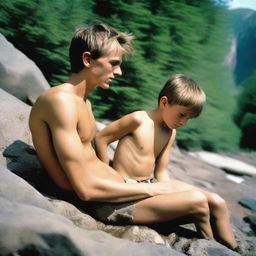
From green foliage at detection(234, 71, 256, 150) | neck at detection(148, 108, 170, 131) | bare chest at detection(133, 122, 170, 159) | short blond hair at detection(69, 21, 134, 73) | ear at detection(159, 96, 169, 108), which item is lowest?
green foliage at detection(234, 71, 256, 150)

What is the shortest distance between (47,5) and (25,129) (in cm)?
356

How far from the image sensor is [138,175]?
10.2ft

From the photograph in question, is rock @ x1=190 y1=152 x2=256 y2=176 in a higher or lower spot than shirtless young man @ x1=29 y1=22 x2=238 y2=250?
lower

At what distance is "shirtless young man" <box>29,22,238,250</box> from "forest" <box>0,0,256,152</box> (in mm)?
3894

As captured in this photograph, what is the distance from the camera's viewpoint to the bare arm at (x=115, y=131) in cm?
308

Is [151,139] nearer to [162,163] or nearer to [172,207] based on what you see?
[162,163]

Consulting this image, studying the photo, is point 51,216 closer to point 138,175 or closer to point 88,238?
point 88,238

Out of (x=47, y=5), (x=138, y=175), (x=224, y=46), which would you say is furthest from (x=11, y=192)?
(x=224, y=46)

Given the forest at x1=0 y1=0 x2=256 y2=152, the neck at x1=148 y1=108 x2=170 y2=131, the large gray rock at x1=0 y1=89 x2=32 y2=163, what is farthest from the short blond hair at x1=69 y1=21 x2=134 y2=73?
the forest at x1=0 y1=0 x2=256 y2=152

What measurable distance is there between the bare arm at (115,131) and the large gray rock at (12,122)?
75cm

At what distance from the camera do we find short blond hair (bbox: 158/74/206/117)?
3027 mm

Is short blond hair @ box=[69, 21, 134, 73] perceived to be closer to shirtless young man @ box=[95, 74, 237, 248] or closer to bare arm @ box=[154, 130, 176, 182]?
shirtless young man @ box=[95, 74, 237, 248]

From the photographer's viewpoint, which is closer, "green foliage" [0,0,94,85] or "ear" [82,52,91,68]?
"ear" [82,52,91,68]

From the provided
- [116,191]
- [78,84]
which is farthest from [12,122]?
[116,191]
